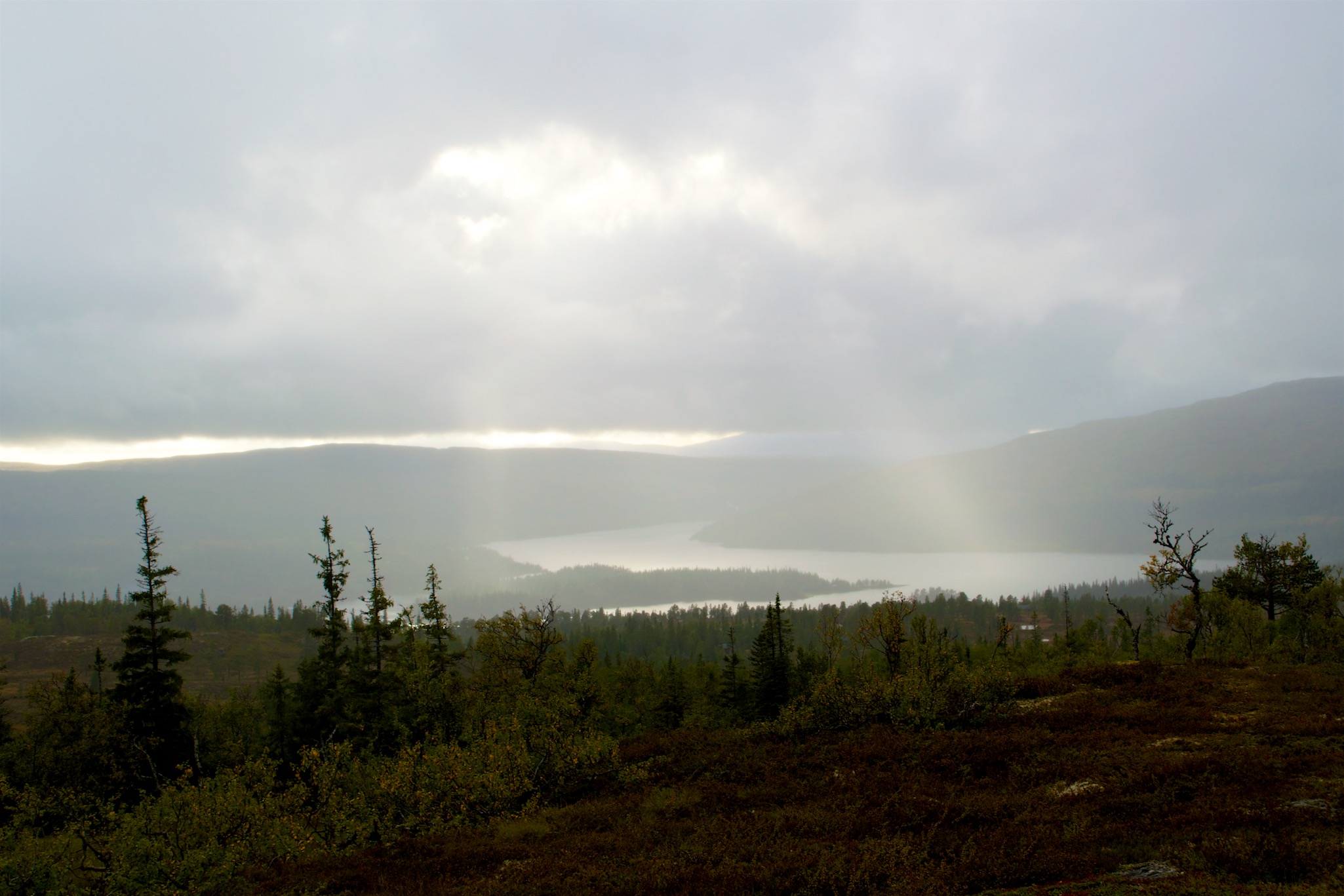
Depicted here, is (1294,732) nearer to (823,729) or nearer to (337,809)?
(823,729)

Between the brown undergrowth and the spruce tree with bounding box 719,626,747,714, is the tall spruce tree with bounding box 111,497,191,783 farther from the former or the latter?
the spruce tree with bounding box 719,626,747,714

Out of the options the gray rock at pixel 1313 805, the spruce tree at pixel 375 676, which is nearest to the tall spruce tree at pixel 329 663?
the spruce tree at pixel 375 676

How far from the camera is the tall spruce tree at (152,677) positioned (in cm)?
4222

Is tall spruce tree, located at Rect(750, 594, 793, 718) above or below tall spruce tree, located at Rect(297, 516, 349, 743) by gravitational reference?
below

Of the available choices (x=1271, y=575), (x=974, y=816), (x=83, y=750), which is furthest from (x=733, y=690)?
(x=974, y=816)

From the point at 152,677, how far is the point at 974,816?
49.3 metres

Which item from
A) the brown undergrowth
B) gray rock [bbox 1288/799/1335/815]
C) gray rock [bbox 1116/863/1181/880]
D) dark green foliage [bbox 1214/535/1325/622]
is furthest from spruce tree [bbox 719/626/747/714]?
gray rock [bbox 1116/863/1181/880]

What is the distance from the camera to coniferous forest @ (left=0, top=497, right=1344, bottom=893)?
14.9 meters

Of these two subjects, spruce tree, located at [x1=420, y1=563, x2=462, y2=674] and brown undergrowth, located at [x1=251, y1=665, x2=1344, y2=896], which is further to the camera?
spruce tree, located at [x1=420, y1=563, x2=462, y2=674]

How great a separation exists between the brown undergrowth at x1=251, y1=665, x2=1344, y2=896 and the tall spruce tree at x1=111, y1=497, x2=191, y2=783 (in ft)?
97.6

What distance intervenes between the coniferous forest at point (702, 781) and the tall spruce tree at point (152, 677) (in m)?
0.22

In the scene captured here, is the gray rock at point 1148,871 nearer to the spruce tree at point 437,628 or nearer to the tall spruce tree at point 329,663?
the spruce tree at point 437,628

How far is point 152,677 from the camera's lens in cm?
4309

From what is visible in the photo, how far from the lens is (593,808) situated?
82.4ft
